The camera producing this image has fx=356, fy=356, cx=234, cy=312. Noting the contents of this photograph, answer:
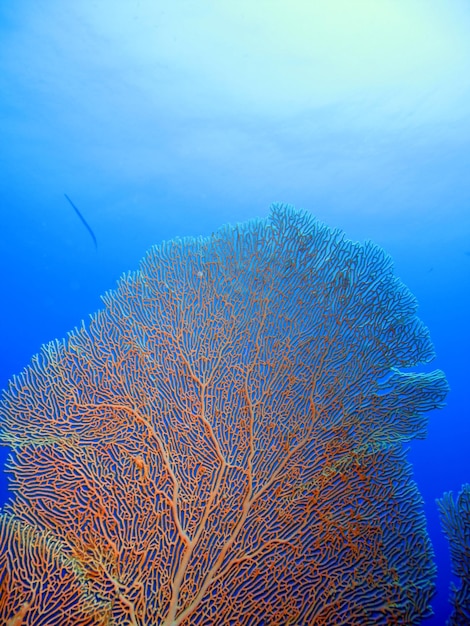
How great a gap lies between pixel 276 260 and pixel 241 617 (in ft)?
11.0

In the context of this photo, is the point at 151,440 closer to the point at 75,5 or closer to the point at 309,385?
the point at 309,385

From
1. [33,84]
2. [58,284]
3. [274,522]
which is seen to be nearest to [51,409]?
[274,522]

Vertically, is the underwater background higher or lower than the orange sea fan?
higher

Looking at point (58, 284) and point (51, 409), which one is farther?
point (58, 284)

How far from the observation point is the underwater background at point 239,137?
10.1m

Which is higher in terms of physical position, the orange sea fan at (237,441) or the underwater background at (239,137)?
the underwater background at (239,137)

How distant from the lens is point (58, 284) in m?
27.9

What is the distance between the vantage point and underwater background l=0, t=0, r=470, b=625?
10.1 m

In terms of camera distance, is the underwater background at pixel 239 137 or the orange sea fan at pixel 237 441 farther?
the underwater background at pixel 239 137

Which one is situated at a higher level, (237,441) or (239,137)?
(239,137)

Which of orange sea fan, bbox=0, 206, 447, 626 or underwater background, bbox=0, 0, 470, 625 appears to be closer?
orange sea fan, bbox=0, 206, 447, 626

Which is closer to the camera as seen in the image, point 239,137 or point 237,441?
point 237,441

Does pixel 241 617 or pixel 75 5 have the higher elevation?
pixel 75 5

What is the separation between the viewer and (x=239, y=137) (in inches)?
603
